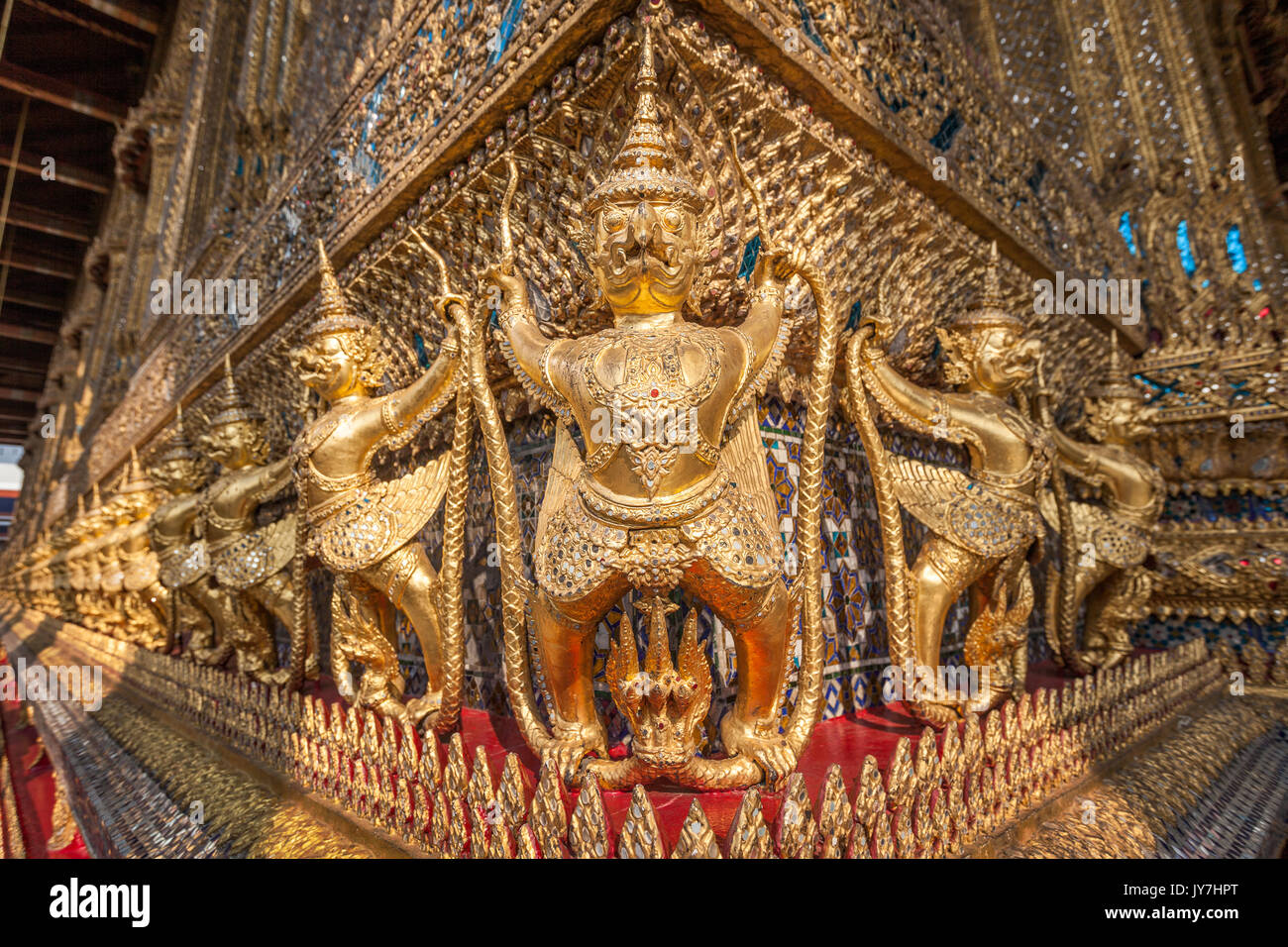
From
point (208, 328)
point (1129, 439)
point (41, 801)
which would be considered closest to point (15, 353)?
point (208, 328)

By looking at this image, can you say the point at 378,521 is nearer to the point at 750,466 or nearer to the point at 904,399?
the point at 750,466

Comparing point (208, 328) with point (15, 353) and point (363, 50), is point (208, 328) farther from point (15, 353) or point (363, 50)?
point (15, 353)

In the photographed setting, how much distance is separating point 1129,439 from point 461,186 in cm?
231

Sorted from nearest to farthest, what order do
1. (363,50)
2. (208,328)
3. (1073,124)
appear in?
(363,50)
(208,328)
(1073,124)

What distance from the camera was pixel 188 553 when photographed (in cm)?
274

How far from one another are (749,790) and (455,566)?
0.84 metres

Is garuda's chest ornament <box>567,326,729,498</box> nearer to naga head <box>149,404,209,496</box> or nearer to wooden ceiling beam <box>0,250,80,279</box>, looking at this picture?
naga head <box>149,404,209,496</box>

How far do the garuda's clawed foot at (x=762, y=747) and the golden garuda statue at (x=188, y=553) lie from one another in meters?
2.07

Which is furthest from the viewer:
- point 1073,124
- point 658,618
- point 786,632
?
point 1073,124

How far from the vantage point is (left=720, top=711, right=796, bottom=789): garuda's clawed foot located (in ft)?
3.63

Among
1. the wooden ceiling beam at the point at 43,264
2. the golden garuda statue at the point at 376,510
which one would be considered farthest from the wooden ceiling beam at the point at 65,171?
the golden garuda statue at the point at 376,510

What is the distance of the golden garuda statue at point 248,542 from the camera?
7.75 feet

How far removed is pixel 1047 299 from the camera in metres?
2.66

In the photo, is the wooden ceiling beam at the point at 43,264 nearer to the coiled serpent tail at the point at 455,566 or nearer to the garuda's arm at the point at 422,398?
the garuda's arm at the point at 422,398
